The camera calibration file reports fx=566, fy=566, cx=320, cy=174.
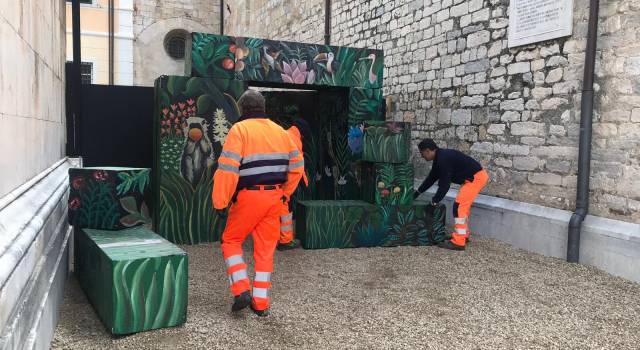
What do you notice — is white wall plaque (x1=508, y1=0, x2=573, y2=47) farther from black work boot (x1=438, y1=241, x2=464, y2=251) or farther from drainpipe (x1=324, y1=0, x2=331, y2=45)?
drainpipe (x1=324, y1=0, x2=331, y2=45)

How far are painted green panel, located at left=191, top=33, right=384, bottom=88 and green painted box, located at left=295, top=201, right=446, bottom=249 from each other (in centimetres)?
163

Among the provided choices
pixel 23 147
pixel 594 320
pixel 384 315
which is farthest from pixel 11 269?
pixel 594 320

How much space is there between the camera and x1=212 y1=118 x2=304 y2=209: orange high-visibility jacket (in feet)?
13.0

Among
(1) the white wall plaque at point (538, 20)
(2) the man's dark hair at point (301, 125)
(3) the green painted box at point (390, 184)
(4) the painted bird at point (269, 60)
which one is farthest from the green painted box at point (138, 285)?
(1) the white wall plaque at point (538, 20)

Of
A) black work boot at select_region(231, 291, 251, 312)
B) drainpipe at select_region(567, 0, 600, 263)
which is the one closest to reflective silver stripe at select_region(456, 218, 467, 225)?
drainpipe at select_region(567, 0, 600, 263)

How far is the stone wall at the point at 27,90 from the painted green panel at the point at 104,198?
331 mm

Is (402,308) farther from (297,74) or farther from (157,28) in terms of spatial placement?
(157,28)

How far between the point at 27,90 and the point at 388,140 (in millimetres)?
4137

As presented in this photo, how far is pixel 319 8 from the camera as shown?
13.3 m

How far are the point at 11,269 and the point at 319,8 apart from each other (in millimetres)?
11923

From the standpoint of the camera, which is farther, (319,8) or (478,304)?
(319,8)

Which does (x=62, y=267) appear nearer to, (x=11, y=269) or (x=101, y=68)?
(x=11, y=269)

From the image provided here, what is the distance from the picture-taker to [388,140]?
22.0ft

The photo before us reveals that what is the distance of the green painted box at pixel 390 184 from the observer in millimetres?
6695
